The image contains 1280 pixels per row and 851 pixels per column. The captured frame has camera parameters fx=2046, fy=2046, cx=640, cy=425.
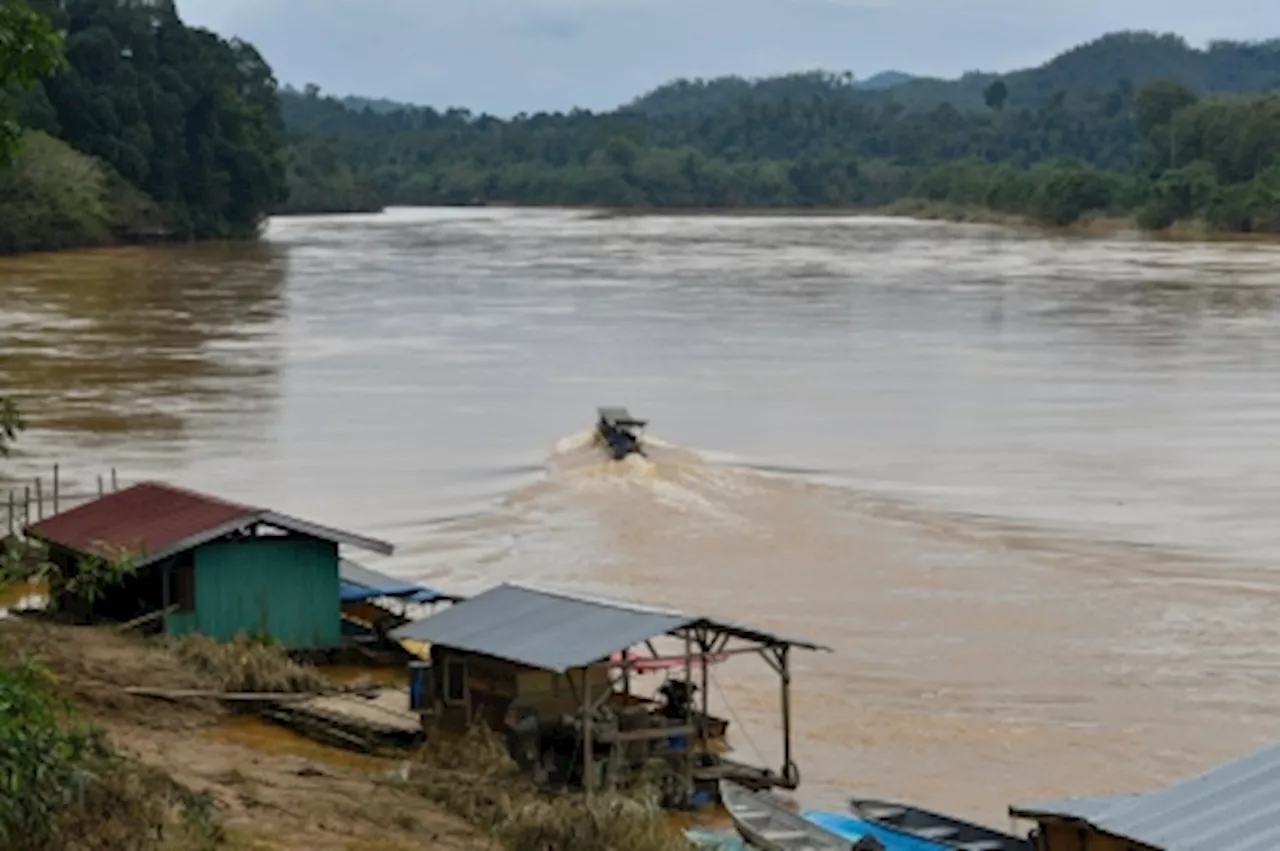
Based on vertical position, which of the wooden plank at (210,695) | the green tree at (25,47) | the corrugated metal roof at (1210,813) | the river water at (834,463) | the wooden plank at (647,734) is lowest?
the river water at (834,463)

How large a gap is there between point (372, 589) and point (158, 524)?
2167 millimetres

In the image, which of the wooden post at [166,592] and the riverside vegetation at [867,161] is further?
the riverside vegetation at [867,161]

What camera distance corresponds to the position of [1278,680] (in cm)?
1795

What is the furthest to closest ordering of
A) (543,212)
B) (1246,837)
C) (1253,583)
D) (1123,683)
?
1. (543,212)
2. (1253,583)
3. (1123,683)
4. (1246,837)

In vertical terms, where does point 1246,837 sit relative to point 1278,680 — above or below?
above

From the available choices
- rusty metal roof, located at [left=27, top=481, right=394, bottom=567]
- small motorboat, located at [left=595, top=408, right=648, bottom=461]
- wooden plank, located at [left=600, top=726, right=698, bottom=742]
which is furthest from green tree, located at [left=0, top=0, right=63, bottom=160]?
small motorboat, located at [left=595, top=408, right=648, bottom=461]

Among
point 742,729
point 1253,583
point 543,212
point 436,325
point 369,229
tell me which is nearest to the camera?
point 742,729

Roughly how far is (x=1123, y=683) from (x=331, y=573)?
22.8 feet

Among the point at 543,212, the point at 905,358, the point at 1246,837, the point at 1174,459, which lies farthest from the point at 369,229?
the point at 1246,837

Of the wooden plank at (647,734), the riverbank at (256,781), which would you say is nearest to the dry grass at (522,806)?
the riverbank at (256,781)

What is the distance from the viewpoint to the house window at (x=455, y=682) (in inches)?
567

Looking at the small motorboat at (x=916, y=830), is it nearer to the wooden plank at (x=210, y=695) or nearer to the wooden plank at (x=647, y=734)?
the wooden plank at (x=647, y=734)

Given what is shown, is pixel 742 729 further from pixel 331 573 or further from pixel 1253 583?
pixel 1253 583

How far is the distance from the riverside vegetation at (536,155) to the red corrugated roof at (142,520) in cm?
890
